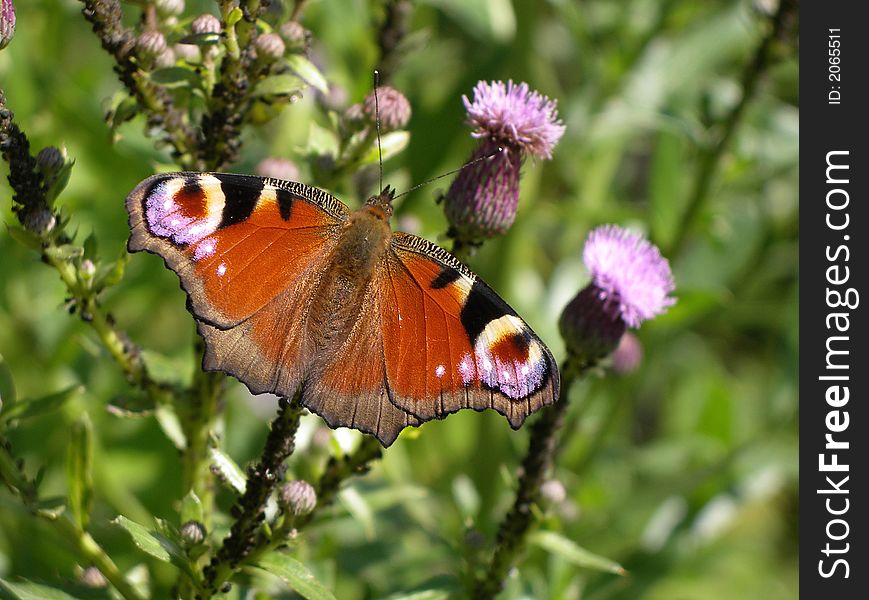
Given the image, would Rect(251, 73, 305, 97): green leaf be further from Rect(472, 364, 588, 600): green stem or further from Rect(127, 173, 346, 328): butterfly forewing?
Rect(472, 364, 588, 600): green stem

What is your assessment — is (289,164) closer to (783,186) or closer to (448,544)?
(448,544)

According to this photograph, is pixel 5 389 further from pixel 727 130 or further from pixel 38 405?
pixel 727 130

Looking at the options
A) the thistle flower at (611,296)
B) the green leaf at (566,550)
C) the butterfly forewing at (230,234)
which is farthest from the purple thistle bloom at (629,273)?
the butterfly forewing at (230,234)

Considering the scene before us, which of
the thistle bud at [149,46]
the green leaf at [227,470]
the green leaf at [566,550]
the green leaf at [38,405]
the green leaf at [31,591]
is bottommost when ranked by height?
the green leaf at [31,591]

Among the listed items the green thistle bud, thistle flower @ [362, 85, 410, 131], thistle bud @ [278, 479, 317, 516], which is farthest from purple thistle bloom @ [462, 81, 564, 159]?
thistle bud @ [278, 479, 317, 516]

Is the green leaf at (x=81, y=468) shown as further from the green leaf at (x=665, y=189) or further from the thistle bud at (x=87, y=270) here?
the green leaf at (x=665, y=189)

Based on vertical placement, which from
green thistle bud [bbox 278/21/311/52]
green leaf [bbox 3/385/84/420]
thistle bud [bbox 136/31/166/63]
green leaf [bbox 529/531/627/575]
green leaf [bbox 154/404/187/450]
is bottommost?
green leaf [bbox 529/531/627/575]

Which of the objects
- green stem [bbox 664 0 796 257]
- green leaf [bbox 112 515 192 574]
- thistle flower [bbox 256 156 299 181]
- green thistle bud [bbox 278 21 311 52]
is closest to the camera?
green leaf [bbox 112 515 192 574]
